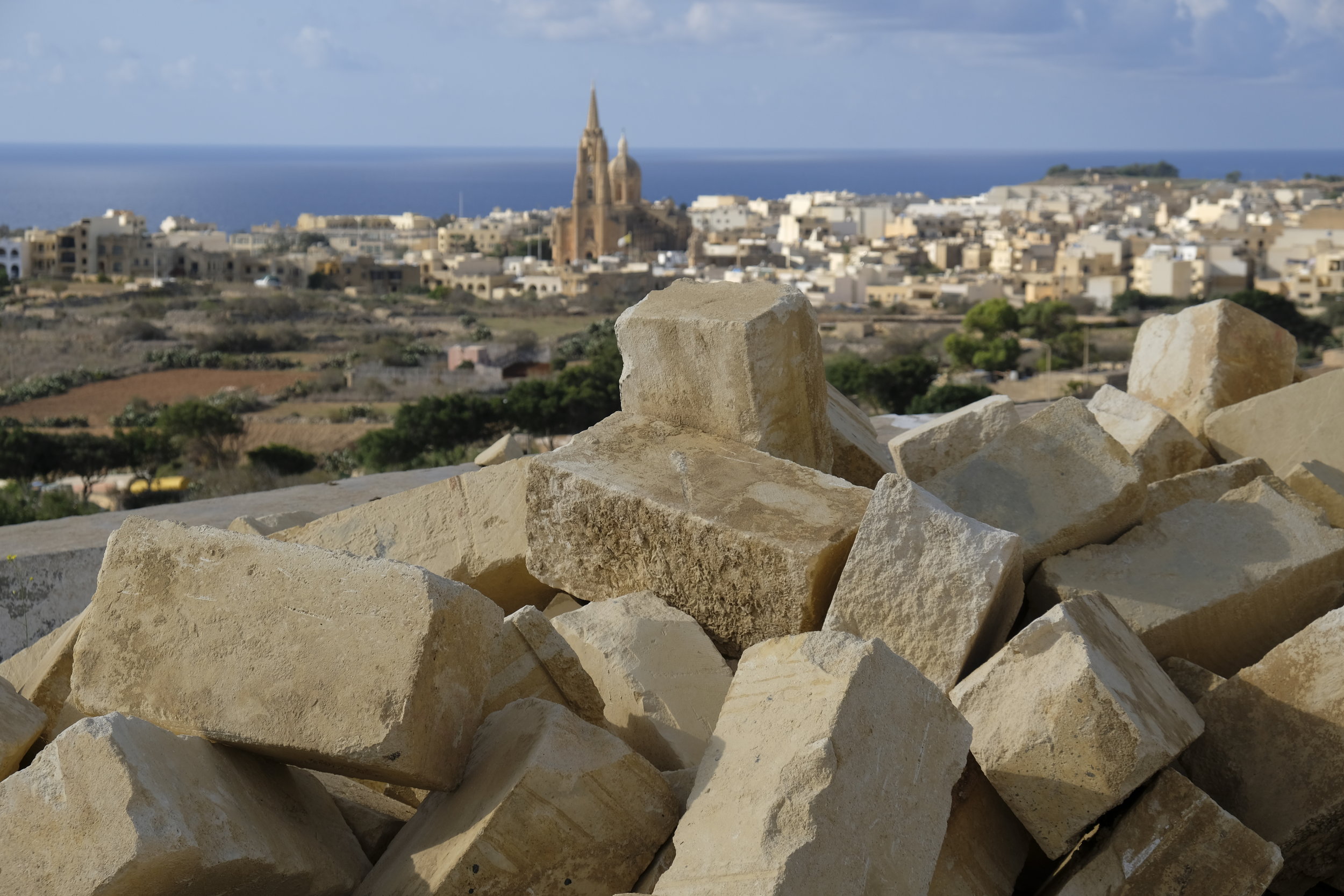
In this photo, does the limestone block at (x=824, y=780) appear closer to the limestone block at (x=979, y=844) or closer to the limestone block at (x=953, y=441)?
the limestone block at (x=979, y=844)

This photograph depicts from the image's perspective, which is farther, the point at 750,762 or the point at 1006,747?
the point at 1006,747

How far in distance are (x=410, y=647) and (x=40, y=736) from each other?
1.11 m

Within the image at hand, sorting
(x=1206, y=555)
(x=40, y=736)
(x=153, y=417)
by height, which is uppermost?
(x=1206, y=555)

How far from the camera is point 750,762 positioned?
2465 mm

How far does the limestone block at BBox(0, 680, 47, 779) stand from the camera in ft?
9.09

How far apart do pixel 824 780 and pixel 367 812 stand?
1162mm

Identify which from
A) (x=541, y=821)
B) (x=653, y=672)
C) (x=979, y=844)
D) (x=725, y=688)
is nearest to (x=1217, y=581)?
(x=979, y=844)

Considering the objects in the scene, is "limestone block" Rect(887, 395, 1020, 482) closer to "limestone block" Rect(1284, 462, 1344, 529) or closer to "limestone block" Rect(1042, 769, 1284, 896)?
"limestone block" Rect(1284, 462, 1344, 529)

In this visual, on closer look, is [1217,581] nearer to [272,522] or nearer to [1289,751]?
[1289,751]

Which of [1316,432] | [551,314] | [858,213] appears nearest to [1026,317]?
[551,314]

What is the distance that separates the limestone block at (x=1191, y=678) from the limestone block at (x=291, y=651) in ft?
5.48

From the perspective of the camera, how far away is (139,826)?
88.0 inches

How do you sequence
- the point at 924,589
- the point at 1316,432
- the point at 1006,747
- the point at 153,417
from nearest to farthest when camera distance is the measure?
the point at 1006,747, the point at 924,589, the point at 1316,432, the point at 153,417

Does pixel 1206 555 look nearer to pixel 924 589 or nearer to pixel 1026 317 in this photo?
pixel 924 589
